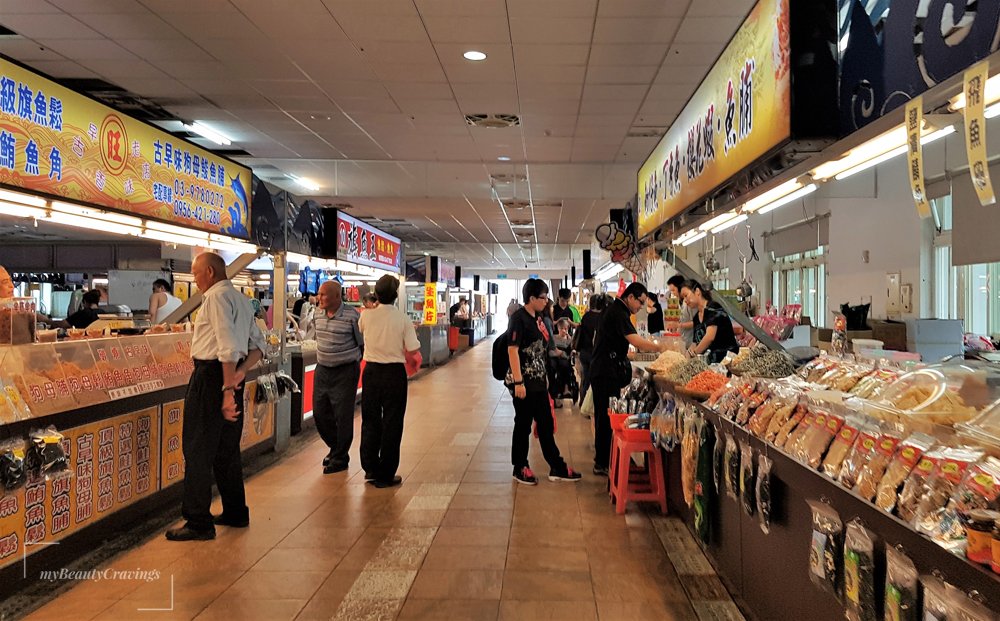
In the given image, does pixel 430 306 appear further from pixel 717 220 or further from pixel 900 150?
pixel 900 150

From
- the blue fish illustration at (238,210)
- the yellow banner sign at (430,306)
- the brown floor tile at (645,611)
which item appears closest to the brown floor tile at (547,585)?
the brown floor tile at (645,611)

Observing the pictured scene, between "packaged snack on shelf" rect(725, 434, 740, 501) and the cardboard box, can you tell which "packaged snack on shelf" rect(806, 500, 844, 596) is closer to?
"packaged snack on shelf" rect(725, 434, 740, 501)

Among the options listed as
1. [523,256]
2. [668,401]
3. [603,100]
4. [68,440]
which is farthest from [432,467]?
[523,256]

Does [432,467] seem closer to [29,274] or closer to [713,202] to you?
[713,202]

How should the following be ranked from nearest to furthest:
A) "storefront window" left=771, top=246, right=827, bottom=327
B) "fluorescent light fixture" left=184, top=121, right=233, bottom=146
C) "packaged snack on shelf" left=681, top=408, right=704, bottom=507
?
"packaged snack on shelf" left=681, top=408, right=704, bottom=507 < "fluorescent light fixture" left=184, top=121, right=233, bottom=146 < "storefront window" left=771, top=246, right=827, bottom=327

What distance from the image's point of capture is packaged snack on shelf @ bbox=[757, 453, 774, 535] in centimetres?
264

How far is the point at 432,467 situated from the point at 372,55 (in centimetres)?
388

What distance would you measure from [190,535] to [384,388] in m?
1.73

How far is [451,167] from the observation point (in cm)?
1112

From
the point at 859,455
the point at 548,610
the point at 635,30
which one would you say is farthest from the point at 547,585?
the point at 635,30

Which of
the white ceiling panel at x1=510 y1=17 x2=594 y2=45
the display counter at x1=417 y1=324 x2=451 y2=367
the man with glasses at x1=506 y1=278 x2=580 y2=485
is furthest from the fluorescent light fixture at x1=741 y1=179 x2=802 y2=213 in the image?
the display counter at x1=417 y1=324 x2=451 y2=367

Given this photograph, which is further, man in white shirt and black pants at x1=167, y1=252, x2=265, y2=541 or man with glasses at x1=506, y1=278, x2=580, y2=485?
man with glasses at x1=506, y1=278, x2=580, y2=485

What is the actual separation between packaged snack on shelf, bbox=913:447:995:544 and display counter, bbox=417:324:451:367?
1305 centimetres

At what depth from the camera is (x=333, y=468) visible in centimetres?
564
